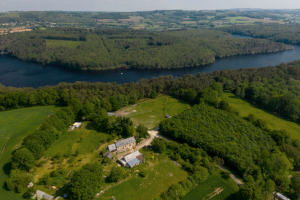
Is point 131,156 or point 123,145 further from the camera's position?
point 123,145

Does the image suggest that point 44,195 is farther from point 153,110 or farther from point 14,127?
point 153,110

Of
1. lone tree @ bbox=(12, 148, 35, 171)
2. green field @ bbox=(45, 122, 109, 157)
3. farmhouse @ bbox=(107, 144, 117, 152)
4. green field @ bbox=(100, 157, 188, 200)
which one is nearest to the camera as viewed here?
green field @ bbox=(100, 157, 188, 200)

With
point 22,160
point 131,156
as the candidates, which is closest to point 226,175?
point 131,156

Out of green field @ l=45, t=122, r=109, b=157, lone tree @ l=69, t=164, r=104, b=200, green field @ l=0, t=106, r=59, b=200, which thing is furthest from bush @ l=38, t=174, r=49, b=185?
green field @ l=45, t=122, r=109, b=157

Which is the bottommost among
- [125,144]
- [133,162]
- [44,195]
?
[133,162]

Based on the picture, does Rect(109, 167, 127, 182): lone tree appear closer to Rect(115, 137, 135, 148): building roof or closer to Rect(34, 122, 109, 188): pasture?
Rect(34, 122, 109, 188): pasture

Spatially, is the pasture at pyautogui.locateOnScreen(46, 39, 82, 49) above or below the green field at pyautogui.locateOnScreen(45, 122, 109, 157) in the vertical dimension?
above

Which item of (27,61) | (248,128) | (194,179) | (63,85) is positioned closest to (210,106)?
(248,128)
